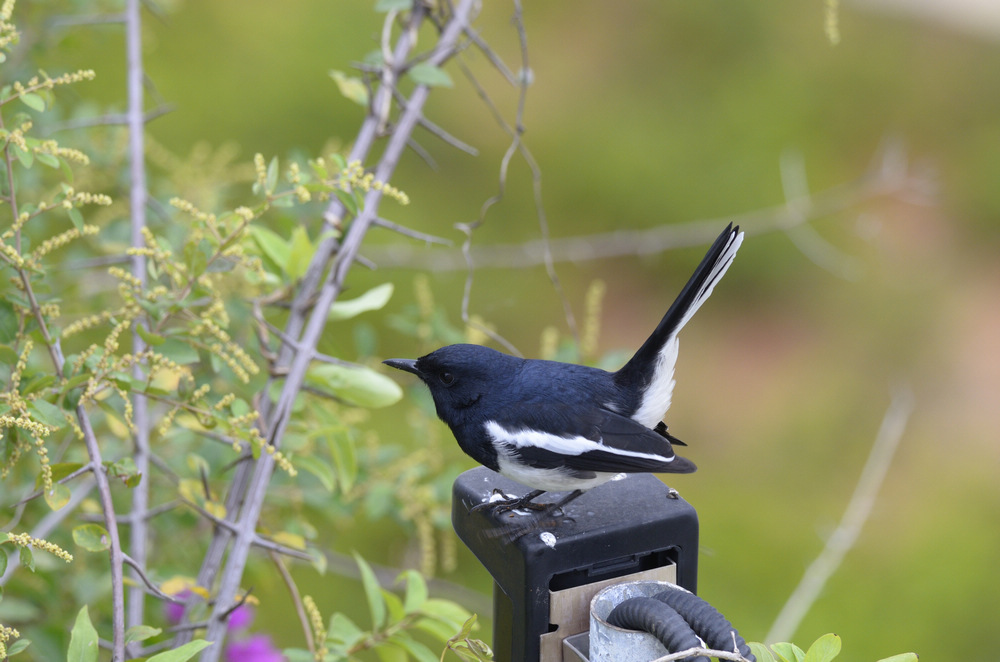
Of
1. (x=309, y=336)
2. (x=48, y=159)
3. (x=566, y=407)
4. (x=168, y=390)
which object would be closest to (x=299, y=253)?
(x=309, y=336)

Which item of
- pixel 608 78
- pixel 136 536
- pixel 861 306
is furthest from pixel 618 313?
pixel 136 536

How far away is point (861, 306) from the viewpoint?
6.06 m

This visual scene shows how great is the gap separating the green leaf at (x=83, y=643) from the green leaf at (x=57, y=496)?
0.61 feet

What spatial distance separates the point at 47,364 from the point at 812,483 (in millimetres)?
3842

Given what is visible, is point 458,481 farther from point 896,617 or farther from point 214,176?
point 896,617

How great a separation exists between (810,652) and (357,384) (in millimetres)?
1068

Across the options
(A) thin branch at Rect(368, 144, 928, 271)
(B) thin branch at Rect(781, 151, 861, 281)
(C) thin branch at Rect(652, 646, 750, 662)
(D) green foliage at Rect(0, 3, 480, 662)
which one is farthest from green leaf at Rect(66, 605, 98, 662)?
(B) thin branch at Rect(781, 151, 861, 281)

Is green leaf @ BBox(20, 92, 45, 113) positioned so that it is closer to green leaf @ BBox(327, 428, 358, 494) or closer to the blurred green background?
green leaf @ BBox(327, 428, 358, 494)

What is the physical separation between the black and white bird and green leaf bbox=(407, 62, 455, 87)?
61 centimetres

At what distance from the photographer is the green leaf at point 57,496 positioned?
140 cm

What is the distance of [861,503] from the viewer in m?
2.97

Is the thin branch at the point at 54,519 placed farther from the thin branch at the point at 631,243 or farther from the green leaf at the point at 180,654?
the thin branch at the point at 631,243

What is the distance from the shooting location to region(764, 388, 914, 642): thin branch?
299 cm

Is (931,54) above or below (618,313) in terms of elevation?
above
